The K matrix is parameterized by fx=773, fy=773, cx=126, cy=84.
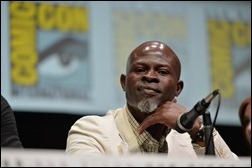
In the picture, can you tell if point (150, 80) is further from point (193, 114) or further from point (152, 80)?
point (193, 114)

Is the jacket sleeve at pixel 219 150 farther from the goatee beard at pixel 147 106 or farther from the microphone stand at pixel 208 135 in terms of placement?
the microphone stand at pixel 208 135

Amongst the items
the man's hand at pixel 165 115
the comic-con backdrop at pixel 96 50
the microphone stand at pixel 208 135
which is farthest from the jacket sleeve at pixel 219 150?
the comic-con backdrop at pixel 96 50

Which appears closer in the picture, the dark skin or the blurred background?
the dark skin

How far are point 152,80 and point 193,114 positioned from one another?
19.9 inches

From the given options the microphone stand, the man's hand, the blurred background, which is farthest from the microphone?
the blurred background

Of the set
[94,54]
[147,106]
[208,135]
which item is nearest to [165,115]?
[147,106]

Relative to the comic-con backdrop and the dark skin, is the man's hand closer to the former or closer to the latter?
the dark skin

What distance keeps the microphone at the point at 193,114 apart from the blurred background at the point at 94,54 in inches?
79.2

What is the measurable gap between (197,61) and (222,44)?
0.23m

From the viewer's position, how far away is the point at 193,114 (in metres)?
2.25

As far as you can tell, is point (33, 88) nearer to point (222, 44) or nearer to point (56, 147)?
point (56, 147)

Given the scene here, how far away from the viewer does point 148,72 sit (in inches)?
108

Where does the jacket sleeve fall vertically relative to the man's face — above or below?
below

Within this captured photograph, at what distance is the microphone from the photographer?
2.20 m
